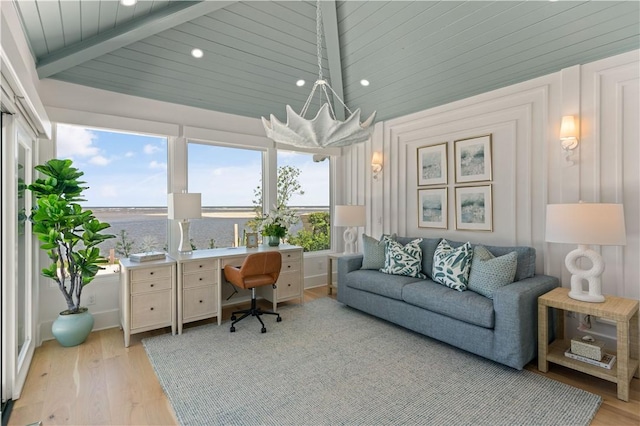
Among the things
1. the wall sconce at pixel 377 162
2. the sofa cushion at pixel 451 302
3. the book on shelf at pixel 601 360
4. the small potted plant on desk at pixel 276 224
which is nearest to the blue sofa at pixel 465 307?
the sofa cushion at pixel 451 302

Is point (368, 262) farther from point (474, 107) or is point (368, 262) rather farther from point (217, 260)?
point (474, 107)

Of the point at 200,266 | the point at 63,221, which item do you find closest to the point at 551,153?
the point at 200,266

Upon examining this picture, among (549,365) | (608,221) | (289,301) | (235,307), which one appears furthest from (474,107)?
(235,307)

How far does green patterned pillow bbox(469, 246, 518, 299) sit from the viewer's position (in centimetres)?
280

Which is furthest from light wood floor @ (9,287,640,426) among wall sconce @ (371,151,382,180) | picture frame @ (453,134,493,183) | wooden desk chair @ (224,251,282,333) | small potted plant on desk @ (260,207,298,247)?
wall sconce @ (371,151,382,180)

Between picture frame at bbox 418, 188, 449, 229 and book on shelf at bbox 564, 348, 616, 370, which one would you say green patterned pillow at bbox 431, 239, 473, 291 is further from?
book on shelf at bbox 564, 348, 616, 370

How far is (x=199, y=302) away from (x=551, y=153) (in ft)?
13.1

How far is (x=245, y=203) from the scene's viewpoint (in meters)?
4.68

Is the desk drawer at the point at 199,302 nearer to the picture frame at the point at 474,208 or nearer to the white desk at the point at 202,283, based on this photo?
the white desk at the point at 202,283

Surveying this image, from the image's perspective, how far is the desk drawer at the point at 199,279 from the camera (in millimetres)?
3414

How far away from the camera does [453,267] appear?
10.4ft

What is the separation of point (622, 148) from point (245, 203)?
13.8 feet

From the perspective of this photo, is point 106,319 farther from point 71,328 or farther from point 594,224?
point 594,224

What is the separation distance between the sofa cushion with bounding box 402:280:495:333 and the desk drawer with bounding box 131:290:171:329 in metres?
2.48
